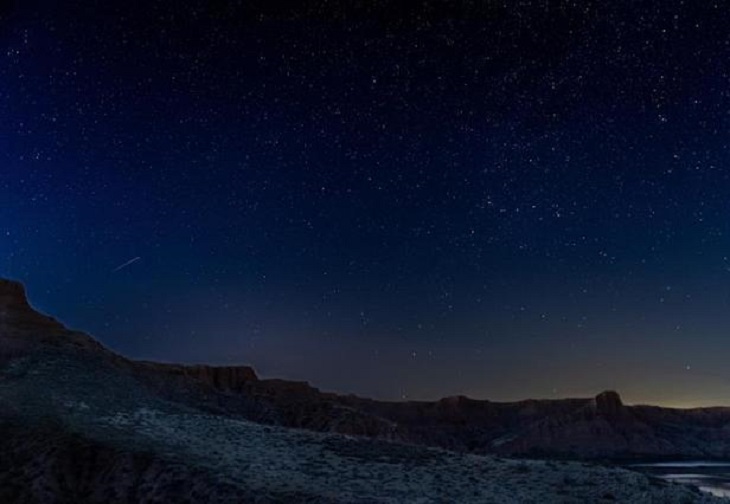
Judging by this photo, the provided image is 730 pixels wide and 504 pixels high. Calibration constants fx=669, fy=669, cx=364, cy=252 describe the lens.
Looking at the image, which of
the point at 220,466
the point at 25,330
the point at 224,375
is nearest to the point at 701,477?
the point at 224,375

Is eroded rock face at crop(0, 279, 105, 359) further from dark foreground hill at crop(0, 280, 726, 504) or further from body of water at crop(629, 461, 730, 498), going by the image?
body of water at crop(629, 461, 730, 498)

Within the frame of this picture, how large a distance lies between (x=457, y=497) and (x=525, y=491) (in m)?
3.70

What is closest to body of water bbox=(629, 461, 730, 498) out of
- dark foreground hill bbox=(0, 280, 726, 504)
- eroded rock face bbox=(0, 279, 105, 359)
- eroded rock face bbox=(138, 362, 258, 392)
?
dark foreground hill bbox=(0, 280, 726, 504)

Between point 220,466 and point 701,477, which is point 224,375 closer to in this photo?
point 701,477

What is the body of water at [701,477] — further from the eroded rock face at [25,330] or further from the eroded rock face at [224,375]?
the eroded rock face at [224,375]

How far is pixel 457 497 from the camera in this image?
98.3ft

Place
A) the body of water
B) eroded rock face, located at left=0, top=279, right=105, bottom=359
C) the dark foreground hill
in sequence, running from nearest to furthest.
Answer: the dark foreground hill
eroded rock face, located at left=0, top=279, right=105, bottom=359
the body of water

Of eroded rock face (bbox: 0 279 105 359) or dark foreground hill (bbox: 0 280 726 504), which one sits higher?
eroded rock face (bbox: 0 279 105 359)

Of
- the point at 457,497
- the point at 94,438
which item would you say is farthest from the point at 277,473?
the point at 94,438

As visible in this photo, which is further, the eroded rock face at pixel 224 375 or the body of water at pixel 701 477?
the eroded rock face at pixel 224 375

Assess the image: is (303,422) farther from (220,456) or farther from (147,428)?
(220,456)

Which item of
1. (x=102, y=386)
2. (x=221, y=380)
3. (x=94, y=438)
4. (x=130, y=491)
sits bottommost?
(x=130, y=491)

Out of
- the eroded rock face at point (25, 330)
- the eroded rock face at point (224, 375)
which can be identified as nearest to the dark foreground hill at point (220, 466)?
the eroded rock face at point (25, 330)

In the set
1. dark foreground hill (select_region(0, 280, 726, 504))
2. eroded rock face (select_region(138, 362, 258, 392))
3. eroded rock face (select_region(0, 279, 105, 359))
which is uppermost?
eroded rock face (select_region(138, 362, 258, 392))
